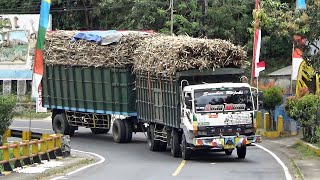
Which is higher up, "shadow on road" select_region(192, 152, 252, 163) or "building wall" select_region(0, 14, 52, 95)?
"building wall" select_region(0, 14, 52, 95)

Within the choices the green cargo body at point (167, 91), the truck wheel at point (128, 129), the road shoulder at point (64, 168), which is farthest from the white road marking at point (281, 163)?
the road shoulder at point (64, 168)

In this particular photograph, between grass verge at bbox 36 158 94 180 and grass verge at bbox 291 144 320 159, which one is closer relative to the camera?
grass verge at bbox 36 158 94 180

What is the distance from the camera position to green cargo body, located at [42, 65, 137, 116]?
96.6 ft

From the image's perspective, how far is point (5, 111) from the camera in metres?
26.5

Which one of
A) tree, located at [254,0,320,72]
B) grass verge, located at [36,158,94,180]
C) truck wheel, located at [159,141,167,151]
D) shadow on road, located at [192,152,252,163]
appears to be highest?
tree, located at [254,0,320,72]

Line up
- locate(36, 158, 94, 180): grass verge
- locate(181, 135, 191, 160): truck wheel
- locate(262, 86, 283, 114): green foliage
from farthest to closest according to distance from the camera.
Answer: locate(262, 86, 283, 114): green foliage → locate(181, 135, 191, 160): truck wheel → locate(36, 158, 94, 180): grass verge

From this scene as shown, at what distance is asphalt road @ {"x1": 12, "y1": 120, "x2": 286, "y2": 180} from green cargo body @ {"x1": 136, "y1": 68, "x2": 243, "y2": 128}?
4.38 ft

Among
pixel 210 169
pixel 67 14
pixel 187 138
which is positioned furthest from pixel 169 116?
pixel 67 14

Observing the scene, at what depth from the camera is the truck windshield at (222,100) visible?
22.6 meters

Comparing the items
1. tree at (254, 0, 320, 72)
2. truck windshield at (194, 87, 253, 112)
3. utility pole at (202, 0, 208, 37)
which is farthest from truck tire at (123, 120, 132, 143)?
utility pole at (202, 0, 208, 37)

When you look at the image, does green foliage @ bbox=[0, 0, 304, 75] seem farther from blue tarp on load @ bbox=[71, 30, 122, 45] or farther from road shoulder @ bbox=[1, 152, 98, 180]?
road shoulder @ bbox=[1, 152, 98, 180]

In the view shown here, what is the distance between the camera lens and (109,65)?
98.1ft

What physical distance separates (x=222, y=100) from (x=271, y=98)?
10.4m

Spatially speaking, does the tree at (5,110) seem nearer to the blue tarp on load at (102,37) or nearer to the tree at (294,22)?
the blue tarp on load at (102,37)
